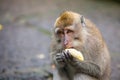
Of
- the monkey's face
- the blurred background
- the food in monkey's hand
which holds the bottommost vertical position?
the food in monkey's hand

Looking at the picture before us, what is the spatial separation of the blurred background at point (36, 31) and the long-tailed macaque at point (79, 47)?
180 cm

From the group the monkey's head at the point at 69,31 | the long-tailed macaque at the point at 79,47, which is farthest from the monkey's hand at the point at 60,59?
the monkey's head at the point at 69,31

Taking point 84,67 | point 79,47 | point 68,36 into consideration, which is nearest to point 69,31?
point 68,36

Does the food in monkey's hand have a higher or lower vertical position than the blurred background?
lower

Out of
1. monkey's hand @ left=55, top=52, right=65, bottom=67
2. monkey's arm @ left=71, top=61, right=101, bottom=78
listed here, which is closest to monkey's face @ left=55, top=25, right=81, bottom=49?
monkey's hand @ left=55, top=52, right=65, bottom=67

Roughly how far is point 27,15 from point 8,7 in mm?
1245

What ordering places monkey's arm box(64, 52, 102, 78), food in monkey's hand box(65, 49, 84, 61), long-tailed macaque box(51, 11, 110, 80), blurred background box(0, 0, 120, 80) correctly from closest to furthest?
food in monkey's hand box(65, 49, 84, 61), long-tailed macaque box(51, 11, 110, 80), monkey's arm box(64, 52, 102, 78), blurred background box(0, 0, 120, 80)

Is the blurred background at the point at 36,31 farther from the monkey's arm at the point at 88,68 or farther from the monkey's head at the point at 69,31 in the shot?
the monkey's head at the point at 69,31

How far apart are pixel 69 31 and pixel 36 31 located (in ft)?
18.4

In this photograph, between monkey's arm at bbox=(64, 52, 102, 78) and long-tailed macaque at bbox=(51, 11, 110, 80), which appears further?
monkey's arm at bbox=(64, 52, 102, 78)

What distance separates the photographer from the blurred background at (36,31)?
9129 millimetres

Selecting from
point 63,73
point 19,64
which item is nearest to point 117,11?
point 19,64

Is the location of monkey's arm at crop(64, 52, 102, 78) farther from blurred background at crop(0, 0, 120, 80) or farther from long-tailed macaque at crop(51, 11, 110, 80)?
blurred background at crop(0, 0, 120, 80)

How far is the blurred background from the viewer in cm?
913
